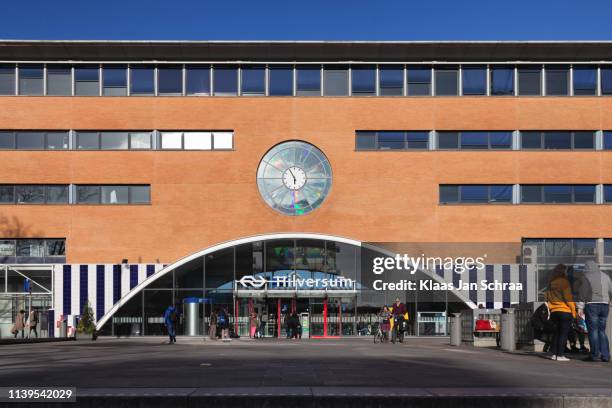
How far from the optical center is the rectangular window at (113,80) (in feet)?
165

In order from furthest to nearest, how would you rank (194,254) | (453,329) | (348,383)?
1. (194,254)
2. (453,329)
3. (348,383)

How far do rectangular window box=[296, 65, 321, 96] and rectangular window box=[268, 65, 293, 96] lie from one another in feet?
1.73

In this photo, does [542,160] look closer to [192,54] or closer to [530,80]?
[530,80]

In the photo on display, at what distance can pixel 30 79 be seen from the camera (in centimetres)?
5047

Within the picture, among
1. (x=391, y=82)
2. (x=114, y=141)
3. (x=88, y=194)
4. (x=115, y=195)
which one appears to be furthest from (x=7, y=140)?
(x=391, y=82)

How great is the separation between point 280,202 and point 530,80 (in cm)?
1622

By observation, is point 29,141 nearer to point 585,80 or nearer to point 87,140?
point 87,140

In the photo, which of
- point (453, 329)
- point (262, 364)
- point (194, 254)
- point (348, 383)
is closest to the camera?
point (348, 383)

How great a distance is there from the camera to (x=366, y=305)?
48.7 m

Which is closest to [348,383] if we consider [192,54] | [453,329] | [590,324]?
[590,324]

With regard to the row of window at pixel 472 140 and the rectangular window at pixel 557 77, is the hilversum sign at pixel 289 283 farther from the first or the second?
the rectangular window at pixel 557 77

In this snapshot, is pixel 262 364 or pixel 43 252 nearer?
pixel 262 364

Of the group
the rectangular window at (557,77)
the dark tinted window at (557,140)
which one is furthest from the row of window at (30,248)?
the rectangular window at (557,77)

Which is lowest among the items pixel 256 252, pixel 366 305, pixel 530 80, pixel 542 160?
pixel 366 305
